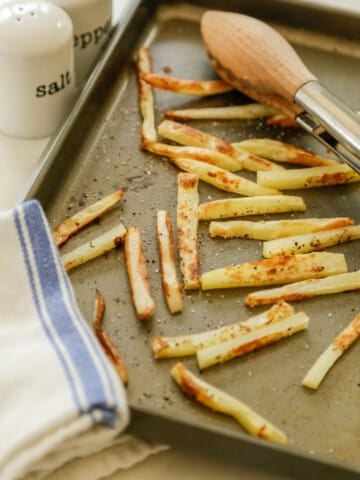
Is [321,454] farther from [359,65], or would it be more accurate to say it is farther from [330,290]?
[359,65]

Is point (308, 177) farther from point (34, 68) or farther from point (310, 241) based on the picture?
point (34, 68)

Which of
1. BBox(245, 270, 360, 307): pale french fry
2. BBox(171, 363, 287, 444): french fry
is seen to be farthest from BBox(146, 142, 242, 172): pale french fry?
BBox(171, 363, 287, 444): french fry

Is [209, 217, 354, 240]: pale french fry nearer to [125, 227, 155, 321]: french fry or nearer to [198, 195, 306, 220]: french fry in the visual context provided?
[198, 195, 306, 220]: french fry

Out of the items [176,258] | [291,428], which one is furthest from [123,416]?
[176,258]

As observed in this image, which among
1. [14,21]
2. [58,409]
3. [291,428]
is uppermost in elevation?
[14,21]

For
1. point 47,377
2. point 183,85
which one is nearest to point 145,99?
point 183,85
